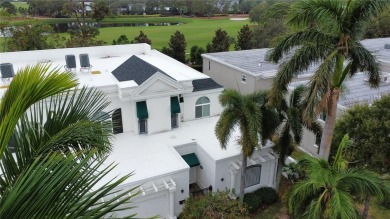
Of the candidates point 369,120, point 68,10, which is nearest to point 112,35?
point 68,10

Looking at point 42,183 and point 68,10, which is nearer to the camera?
point 42,183

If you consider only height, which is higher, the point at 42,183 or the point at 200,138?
the point at 42,183

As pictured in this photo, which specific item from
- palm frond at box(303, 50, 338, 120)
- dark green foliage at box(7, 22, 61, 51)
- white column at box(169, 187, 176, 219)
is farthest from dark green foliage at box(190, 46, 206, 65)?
palm frond at box(303, 50, 338, 120)

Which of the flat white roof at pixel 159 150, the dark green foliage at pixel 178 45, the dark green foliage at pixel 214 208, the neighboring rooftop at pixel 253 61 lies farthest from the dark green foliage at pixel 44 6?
the dark green foliage at pixel 214 208

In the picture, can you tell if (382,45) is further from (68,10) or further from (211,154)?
(68,10)

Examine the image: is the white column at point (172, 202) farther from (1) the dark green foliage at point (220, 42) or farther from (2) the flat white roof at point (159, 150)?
(1) the dark green foliage at point (220, 42)

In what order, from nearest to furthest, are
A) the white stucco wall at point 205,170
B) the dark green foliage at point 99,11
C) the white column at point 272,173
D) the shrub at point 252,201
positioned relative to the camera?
the shrub at point 252,201, the white stucco wall at point 205,170, the white column at point 272,173, the dark green foliage at point 99,11
